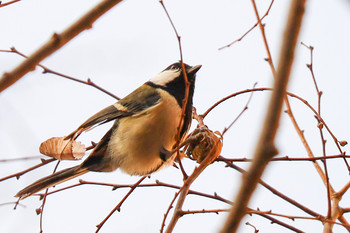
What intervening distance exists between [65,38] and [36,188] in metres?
1.56

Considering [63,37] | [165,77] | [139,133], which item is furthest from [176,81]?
[63,37]

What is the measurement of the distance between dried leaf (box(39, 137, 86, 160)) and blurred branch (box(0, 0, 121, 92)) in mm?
1200

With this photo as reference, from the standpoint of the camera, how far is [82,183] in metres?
2.44

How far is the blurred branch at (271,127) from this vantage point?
2.67 feet

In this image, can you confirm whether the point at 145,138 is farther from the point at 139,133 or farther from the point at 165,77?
the point at 165,77

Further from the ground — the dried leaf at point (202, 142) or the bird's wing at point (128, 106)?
the bird's wing at point (128, 106)

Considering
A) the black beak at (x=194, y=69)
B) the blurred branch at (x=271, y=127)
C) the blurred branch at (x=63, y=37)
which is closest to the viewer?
the blurred branch at (x=271, y=127)

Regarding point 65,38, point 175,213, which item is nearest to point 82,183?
point 175,213

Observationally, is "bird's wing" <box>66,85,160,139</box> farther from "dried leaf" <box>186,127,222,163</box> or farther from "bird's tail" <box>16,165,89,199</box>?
"dried leaf" <box>186,127,222,163</box>

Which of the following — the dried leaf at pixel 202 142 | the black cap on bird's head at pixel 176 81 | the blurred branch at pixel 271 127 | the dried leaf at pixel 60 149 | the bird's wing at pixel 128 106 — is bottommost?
the blurred branch at pixel 271 127

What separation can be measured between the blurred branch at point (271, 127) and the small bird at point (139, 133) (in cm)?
181

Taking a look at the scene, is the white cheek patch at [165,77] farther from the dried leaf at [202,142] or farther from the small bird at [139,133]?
the dried leaf at [202,142]

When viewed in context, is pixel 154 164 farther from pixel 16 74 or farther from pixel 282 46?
pixel 282 46

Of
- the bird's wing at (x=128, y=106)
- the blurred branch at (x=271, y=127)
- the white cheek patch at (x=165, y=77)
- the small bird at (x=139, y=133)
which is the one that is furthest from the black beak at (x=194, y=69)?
the blurred branch at (x=271, y=127)
